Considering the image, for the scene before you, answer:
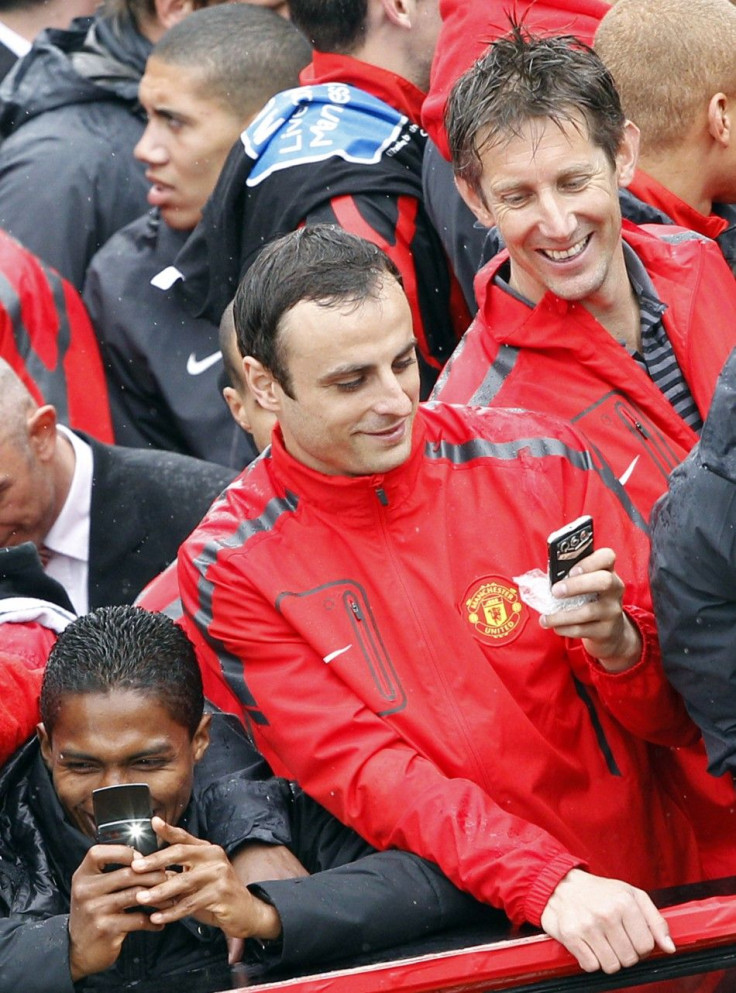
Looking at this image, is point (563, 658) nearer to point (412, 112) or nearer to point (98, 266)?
point (412, 112)

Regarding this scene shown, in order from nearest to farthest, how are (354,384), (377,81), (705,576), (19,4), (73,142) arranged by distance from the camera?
1. (705,576)
2. (354,384)
3. (377,81)
4. (73,142)
5. (19,4)

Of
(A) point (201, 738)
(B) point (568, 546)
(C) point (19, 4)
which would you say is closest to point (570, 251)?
(B) point (568, 546)

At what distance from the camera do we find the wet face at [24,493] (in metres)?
4.35

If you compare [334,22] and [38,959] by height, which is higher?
[334,22]

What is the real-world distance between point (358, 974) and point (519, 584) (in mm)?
901

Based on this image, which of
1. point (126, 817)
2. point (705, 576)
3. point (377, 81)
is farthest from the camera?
point (377, 81)

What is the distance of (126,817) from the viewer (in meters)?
2.74

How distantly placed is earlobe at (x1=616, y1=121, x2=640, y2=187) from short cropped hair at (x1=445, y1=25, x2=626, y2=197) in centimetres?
4

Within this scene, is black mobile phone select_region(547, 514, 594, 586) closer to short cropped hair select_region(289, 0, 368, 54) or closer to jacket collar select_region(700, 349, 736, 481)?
jacket collar select_region(700, 349, 736, 481)

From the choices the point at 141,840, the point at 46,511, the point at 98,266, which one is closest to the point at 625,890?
the point at 141,840

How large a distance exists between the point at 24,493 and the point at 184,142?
175 cm

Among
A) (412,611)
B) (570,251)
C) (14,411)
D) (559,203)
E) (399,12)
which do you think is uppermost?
(399,12)

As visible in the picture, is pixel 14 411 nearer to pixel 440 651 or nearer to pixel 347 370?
pixel 347 370

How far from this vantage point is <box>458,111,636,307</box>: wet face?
12.2 feet
